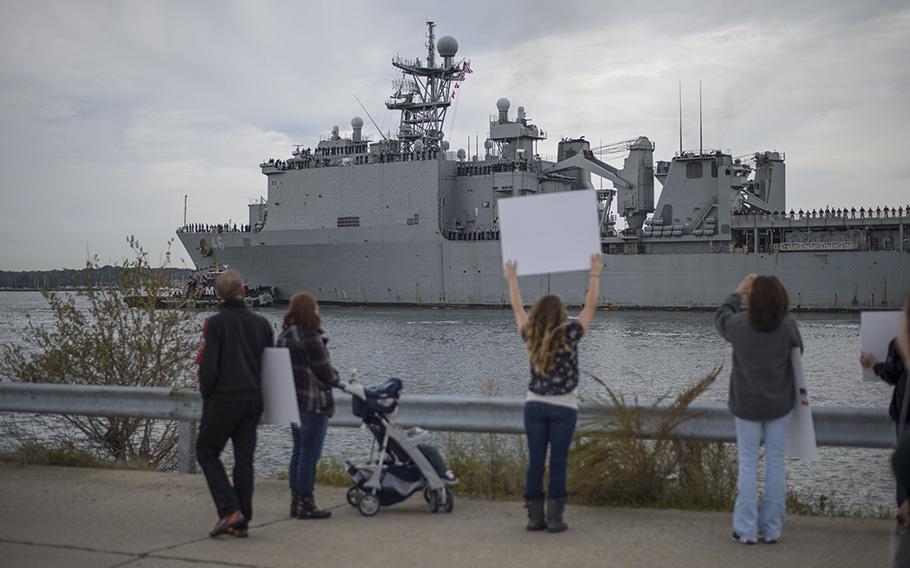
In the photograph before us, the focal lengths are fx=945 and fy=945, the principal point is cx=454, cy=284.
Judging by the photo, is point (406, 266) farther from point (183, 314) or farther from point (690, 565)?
point (690, 565)

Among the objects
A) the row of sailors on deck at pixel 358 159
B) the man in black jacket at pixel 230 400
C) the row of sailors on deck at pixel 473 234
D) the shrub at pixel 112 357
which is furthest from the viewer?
the row of sailors on deck at pixel 358 159

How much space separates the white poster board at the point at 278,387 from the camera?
535 cm

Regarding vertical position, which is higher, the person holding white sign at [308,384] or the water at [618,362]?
the person holding white sign at [308,384]

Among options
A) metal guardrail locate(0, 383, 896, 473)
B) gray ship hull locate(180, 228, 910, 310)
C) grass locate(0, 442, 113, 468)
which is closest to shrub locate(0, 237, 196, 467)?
grass locate(0, 442, 113, 468)

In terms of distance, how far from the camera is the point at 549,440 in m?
5.18

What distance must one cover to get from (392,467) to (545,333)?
4.71ft

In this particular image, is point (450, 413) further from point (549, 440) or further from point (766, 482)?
point (766, 482)

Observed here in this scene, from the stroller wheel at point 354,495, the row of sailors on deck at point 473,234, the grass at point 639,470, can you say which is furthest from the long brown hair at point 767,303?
the row of sailors on deck at point 473,234

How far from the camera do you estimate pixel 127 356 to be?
906cm

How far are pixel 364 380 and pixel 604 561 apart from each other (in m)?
17.7

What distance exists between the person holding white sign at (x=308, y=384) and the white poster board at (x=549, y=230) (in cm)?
127

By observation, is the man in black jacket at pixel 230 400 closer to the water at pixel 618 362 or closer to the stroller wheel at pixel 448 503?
the stroller wheel at pixel 448 503

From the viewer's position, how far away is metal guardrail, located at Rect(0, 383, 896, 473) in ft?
18.5

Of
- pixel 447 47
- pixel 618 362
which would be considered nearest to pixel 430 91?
pixel 447 47
